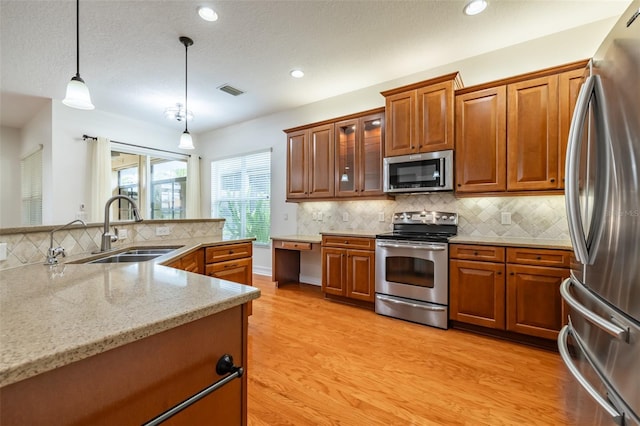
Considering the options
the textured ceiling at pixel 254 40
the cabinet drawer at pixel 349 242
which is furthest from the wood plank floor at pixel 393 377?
the textured ceiling at pixel 254 40

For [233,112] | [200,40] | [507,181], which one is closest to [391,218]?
[507,181]

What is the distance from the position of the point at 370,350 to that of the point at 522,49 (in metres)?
3.38

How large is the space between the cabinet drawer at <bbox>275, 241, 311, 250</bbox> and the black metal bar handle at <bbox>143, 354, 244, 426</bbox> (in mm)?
2962

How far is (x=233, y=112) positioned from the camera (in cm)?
490

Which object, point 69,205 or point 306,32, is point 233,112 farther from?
point 69,205

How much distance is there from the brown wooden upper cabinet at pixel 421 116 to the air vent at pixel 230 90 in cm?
212

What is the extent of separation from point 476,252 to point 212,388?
2526 millimetres

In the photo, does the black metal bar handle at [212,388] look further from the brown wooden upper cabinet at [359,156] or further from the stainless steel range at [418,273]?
the brown wooden upper cabinet at [359,156]

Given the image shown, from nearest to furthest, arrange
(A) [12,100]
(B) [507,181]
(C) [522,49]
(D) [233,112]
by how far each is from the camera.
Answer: (B) [507,181] → (C) [522,49] → (A) [12,100] → (D) [233,112]

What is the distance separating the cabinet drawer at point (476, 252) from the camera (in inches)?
98.2

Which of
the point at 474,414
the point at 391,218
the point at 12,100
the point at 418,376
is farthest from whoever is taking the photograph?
the point at 12,100

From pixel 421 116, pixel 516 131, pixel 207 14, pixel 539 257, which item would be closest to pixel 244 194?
pixel 207 14

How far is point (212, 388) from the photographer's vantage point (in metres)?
0.78

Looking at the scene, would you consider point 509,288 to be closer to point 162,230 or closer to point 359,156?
point 359,156
